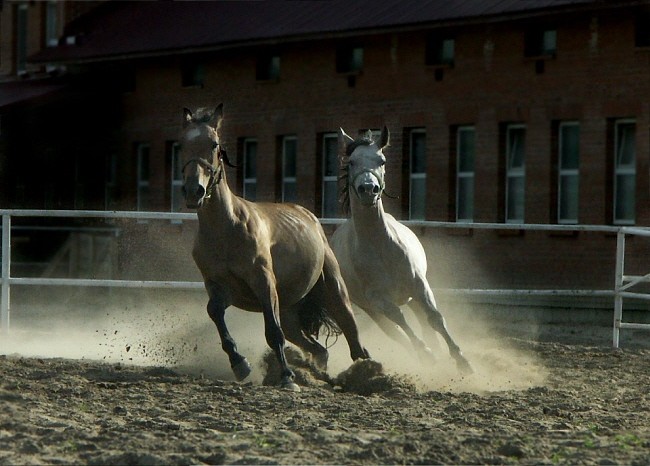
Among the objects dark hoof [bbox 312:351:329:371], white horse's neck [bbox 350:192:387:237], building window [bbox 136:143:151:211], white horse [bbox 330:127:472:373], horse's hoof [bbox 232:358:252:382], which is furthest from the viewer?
building window [bbox 136:143:151:211]

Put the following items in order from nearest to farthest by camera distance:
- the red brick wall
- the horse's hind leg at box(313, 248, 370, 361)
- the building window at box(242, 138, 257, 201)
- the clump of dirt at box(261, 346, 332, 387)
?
1. the clump of dirt at box(261, 346, 332, 387)
2. the horse's hind leg at box(313, 248, 370, 361)
3. the red brick wall
4. the building window at box(242, 138, 257, 201)

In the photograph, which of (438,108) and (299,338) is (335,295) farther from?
(438,108)

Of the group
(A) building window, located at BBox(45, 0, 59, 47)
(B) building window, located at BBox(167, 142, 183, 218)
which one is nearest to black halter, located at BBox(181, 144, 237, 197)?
(B) building window, located at BBox(167, 142, 183, 218)

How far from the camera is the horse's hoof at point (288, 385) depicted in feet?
35.2

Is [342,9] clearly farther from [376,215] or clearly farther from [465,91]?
[376,215]

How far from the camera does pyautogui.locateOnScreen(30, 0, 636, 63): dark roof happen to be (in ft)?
84.8

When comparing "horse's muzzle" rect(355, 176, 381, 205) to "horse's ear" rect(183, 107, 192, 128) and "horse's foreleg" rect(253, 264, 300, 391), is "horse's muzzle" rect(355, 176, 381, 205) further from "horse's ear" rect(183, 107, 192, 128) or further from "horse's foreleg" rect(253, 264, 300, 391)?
"horse's ear" rect(183, 107, 192, 128)

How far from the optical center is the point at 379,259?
514 inches

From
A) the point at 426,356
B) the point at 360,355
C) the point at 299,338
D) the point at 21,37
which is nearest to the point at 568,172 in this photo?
the point at 426,356

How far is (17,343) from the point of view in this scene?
14742 mm

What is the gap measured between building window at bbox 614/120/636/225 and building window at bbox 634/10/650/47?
4.16 ft

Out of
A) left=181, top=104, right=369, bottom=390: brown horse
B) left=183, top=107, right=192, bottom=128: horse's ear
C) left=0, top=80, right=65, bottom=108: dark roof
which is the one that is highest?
left=0, top=80, right=65, bottom=108: dark roof

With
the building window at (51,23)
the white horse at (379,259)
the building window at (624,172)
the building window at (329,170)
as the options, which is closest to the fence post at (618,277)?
the white horse at (379,259)

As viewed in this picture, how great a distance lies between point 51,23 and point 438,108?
15239 mm
